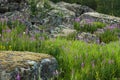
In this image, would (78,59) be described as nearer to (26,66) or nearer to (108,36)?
(26,66)

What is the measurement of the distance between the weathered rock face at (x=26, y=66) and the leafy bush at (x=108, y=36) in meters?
4.67

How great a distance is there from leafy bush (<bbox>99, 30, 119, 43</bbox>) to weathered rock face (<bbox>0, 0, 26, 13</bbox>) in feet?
11.7

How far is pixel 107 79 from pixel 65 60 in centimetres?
77

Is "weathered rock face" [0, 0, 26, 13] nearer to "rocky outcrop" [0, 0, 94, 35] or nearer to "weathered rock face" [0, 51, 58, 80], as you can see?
"rocky outcrop" [0, 0, 94, 35]

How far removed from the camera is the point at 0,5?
36.4ft

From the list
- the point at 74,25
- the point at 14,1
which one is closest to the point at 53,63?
the point at 74,25

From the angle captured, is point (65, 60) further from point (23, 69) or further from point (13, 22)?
point (13, 22)

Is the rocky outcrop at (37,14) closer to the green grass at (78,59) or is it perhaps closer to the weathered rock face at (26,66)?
the green grass at (78,59)

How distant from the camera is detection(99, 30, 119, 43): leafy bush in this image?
9.20m

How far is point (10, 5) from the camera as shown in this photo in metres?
11.2

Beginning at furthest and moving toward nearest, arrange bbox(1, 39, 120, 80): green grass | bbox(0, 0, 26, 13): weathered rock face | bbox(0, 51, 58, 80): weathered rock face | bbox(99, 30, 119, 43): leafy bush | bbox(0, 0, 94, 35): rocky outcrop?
bbox(0, 0, 26, 13): weathered rock face
bbox(0, 0, 94, 35): rocky outcrop
bbox(99, 30, 119, 43): leafy bush
bbox(1, 39, 120, 80): green grass
bbox(0, 51, 58, 80): weathered rock face

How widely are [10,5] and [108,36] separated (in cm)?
393

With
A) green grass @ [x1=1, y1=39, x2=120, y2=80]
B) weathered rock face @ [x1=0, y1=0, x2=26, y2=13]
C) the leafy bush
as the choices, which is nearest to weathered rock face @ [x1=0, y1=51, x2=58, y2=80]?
green grass @ [x1=1, y1=39, x2=120, y2=80]

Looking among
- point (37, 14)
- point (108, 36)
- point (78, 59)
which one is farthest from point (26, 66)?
point (37, 14)
